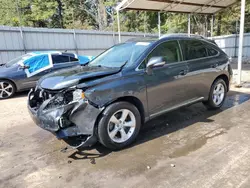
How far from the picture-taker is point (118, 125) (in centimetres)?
334

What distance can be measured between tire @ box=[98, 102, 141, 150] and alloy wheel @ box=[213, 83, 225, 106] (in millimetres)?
2359

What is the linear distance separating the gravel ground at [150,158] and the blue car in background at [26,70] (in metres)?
3.19

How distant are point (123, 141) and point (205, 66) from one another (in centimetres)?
241

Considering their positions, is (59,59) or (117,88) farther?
(59,59)

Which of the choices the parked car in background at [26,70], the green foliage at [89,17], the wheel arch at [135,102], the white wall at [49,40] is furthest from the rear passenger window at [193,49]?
the green foliage at [89,17]

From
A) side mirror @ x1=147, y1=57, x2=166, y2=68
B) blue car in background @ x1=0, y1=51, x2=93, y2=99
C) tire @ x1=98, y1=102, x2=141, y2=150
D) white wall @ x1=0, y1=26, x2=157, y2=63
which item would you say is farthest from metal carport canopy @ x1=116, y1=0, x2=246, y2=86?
tire @ x1=98, y1=102, x2=141, y2=150

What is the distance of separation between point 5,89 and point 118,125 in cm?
552

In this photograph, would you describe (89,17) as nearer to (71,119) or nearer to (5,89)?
(5,89)

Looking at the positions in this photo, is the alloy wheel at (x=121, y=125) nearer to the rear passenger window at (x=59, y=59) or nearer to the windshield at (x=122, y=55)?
the windshield at (x=122, y=55)

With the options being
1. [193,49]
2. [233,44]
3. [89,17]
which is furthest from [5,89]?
[89,17]

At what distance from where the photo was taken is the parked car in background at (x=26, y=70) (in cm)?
725

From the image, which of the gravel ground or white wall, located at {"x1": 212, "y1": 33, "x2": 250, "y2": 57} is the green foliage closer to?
white wall, located at {"x1": 212, "y1": 33, "x2": 250, "y2": 57}

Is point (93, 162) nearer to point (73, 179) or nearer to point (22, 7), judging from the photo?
point (73, 179)

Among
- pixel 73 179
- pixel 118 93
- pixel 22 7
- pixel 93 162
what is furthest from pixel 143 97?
pixel 22 7
